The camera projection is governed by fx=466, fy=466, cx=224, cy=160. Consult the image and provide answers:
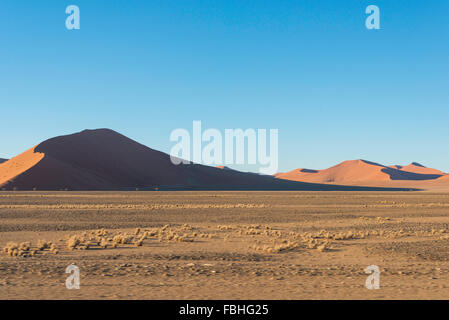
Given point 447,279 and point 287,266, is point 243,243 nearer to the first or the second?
point 287,266

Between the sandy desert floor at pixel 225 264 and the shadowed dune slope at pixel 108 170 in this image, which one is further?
the shadowed dune slope at pixel 108 170

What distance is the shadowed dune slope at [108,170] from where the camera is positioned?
99375 millimetres

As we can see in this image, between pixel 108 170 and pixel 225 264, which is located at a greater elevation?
pixel 108 170

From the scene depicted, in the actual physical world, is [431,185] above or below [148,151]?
below

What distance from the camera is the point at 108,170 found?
126 meters

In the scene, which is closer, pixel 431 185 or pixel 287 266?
pixel 287 266

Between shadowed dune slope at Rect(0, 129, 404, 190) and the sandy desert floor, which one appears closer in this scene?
the sandy desert floor

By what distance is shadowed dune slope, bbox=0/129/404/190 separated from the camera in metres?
99.4

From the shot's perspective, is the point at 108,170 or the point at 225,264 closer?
the point at 225,264

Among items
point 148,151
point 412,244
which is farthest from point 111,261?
point 148,151

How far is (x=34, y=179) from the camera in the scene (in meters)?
96.8
